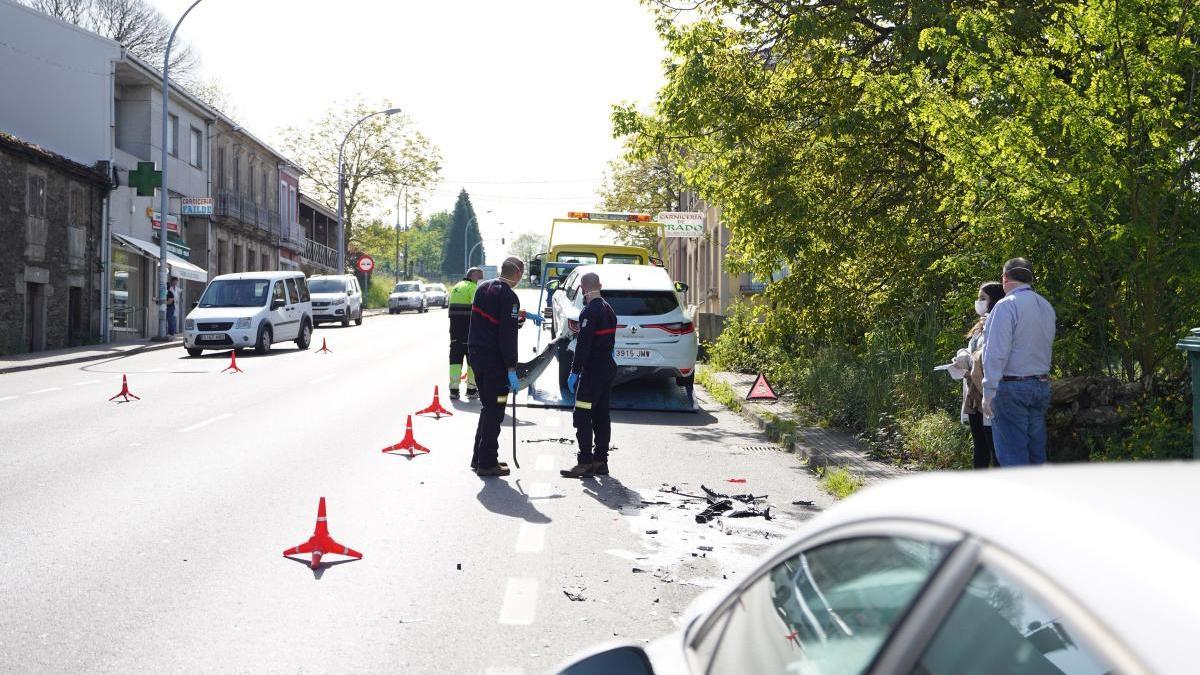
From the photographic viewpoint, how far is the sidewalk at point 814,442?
978cm

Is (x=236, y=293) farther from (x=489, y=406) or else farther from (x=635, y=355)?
(x=489, y=406)

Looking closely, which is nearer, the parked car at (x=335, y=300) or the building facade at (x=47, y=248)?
the building facade at (x=47, y=248)

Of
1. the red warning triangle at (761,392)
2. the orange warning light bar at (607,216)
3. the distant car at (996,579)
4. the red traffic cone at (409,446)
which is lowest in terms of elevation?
the red traffic cone at (409,446)

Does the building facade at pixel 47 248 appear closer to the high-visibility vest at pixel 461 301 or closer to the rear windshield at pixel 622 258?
the rear windshield at pixel 622 258

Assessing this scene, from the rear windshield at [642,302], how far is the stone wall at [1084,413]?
6.95 meters

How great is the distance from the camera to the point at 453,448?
37.9 ft

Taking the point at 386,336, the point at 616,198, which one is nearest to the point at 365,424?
the point at 386,336

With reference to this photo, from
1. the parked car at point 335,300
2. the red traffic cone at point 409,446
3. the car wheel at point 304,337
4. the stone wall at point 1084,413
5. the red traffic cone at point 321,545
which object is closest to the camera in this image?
the red traffic cone at point 321,545

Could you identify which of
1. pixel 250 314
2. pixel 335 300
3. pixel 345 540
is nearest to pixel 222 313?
pixel 250 314

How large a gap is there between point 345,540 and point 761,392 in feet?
30.9

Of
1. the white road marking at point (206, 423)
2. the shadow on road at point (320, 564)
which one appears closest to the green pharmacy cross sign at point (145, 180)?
the white road marking at point (206, 423)

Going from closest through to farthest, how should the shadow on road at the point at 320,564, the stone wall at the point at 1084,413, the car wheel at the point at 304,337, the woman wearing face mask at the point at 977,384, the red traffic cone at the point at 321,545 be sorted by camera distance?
1. the shadow on road at the point at 320,564
2. the red traffic cone at the point at 321,545
3. the woman wearing face mask at the point at 977,384
4. the stone wall at the point at 1084,413
5. the car wheel at the point at 304,337

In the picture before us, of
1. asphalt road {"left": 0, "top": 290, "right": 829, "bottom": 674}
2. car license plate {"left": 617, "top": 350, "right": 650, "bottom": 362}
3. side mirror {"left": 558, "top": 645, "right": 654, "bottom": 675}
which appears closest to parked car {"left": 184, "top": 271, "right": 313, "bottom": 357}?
asphalt road {"left": 0, "top": 290, "right": 829, "bottom": 674}

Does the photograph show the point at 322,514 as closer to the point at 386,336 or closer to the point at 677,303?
the point at 677,303
